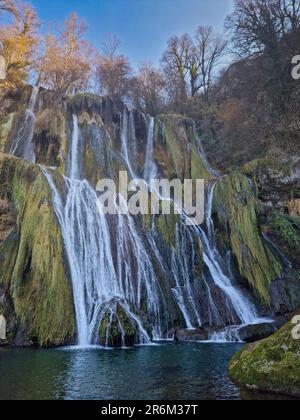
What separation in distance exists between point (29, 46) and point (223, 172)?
19.8 metres

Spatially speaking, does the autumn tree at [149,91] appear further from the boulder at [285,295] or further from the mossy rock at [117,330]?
the mossy rock at [117,330]

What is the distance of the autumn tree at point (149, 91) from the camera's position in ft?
123

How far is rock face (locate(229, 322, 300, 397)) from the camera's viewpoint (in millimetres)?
6273

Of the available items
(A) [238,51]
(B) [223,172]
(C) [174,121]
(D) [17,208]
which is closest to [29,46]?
(C) [174,121]

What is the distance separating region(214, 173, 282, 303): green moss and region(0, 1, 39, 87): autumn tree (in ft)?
61.4

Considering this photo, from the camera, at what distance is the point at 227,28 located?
29.9 m

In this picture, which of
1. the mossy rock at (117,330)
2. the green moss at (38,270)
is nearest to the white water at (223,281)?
the mossy rock at (117,330)

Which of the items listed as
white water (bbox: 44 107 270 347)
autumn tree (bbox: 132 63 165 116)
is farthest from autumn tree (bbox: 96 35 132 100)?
white water (bbox: 44 107 270 347)

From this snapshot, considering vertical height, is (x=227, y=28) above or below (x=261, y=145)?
above

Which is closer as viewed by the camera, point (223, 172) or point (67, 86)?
point (223, 172)

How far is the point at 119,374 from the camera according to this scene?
8.08m

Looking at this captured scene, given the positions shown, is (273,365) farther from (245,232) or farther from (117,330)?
(245,232)

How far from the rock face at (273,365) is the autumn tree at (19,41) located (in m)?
27.6
